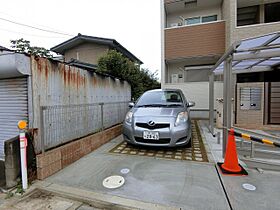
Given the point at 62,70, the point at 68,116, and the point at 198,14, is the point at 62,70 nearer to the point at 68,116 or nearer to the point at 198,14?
the point at 68,116

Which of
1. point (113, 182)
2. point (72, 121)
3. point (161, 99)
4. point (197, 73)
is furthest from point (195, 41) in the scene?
point (113, 182)

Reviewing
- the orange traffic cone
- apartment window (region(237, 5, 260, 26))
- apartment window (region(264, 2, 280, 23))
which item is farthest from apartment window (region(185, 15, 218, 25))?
the orange traffic cone

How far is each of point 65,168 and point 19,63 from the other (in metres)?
2.03

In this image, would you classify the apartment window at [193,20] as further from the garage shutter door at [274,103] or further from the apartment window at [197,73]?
the garage shutter door at [274,103]

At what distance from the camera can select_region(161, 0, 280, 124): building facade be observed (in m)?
8.00

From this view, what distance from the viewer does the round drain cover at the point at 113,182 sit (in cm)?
271

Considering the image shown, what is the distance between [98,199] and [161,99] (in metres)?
3.34

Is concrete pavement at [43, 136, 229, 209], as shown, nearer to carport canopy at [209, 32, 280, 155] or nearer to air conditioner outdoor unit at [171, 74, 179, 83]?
carport canopy at [209, 32, 280, 155]

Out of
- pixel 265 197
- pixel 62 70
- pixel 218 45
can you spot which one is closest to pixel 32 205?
pixel 62 70

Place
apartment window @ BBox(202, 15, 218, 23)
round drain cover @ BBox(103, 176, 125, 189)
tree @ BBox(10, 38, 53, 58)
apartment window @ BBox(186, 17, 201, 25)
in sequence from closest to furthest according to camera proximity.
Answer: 1. round drain cover @ BBox(103, 176, 125, 189)
2. apartment window @ BBox(202, 15, 218, 23)
3. apartment window @ BBox(186, 17, 201, 25)
4. tree @ BBox(10, 38, 53, 58)

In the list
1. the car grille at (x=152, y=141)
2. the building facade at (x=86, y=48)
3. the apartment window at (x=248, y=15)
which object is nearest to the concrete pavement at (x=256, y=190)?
the car grille at (x=152, y=141)

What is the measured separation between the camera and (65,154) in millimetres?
Result: 3434

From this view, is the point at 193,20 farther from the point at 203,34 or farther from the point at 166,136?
the point at 166,136

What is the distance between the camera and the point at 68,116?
155 inches
